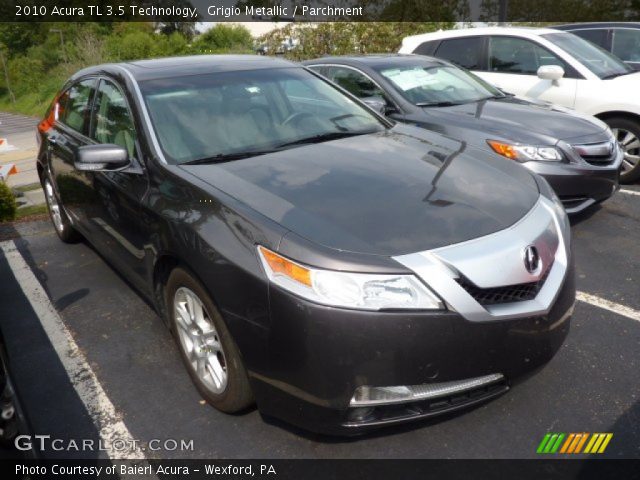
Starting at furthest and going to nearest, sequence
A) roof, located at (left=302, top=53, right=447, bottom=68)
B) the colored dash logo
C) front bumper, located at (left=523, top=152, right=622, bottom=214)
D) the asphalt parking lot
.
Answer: roof, located at (left=302, top=53, right=447, bottom=68), front bumper, located at (left=523, top=152, right=622, bottom=214), the asphalt parking lot, the colored dash logo

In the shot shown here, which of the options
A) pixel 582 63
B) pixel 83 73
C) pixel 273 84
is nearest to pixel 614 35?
pixel 582 63

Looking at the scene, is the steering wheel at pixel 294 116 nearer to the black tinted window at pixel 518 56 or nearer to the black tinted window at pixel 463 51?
the black tinted window at pixel 518 56


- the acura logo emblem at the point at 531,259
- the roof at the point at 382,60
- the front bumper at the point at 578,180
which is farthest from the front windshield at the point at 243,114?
the roof at the point at 382,60

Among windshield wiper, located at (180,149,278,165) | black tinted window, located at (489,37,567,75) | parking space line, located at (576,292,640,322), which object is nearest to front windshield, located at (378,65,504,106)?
black tinted window, located at (489,37,567,75)

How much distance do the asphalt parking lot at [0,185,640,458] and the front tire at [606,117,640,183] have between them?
191 centimetres

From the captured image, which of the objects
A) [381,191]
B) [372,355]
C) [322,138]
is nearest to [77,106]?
[322,138]

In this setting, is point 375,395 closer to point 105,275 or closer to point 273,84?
point 273,84

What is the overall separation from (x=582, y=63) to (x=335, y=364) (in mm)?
5745

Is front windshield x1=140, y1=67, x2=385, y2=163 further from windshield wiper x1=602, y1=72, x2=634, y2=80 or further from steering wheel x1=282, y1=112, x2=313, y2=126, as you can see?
windshield wiper x1=602, y1=72, x2=634, y2=80

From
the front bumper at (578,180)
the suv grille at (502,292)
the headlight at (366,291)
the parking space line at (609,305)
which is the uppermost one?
the headlight at (366,291)

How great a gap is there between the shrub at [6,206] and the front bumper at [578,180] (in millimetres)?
5441

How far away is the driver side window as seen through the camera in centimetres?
318

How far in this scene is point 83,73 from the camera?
4320mm

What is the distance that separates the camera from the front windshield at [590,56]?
6246 mm
